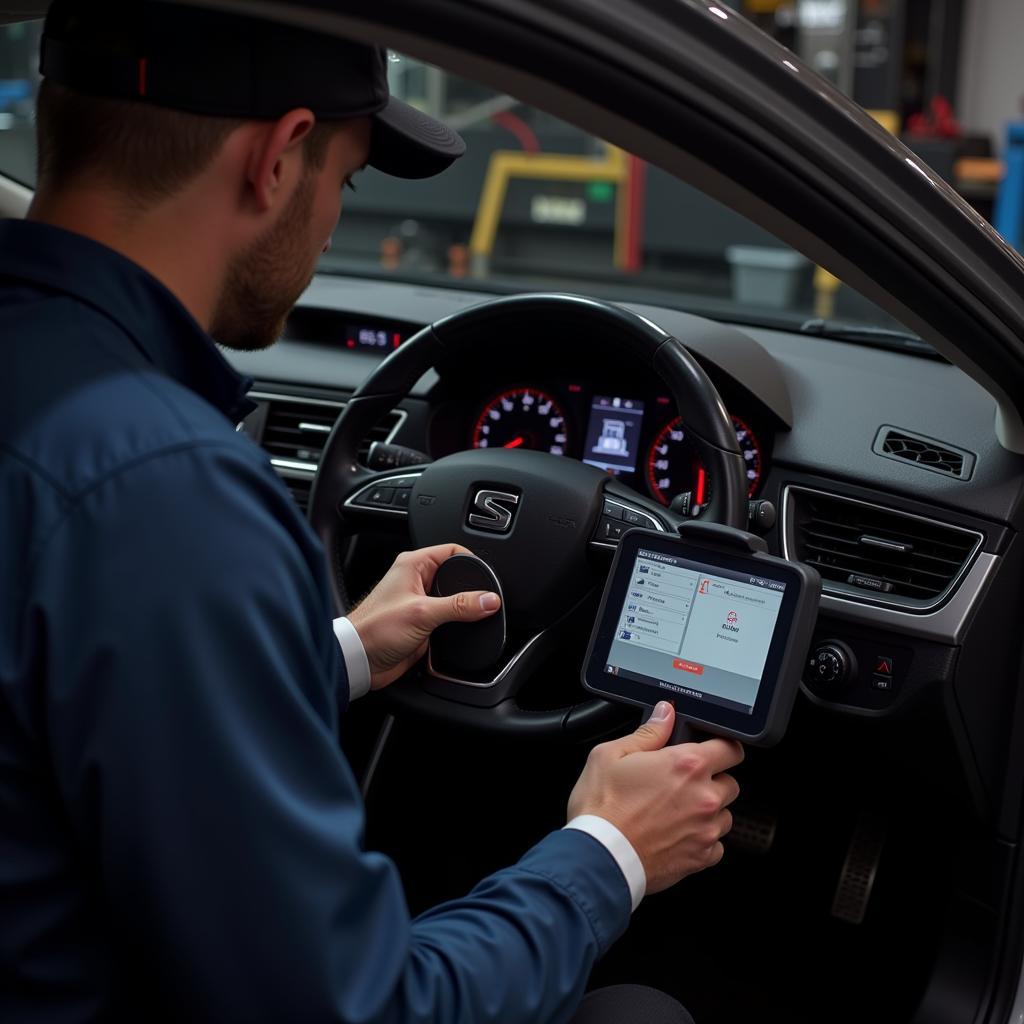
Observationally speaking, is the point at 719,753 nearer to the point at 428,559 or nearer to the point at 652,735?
the point at 652,735

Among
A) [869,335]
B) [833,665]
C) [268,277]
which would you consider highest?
[268,277]

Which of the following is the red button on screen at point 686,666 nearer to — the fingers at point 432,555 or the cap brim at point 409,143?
the fingers at point 432,555

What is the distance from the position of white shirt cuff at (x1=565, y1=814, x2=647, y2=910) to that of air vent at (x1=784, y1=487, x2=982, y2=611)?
0.68m

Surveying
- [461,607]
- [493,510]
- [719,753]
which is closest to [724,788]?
[719,753]

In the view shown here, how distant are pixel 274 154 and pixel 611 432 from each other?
3.35 ft

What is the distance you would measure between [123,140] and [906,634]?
42.2 inches

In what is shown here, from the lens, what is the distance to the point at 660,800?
1.05 meters

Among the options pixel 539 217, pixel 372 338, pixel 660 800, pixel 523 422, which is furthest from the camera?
pixel 539 217

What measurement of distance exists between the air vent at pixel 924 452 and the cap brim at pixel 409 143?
740 millimetres

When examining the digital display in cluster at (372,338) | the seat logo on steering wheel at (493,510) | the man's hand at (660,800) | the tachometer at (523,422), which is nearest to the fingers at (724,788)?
the man's hand at (660,800)

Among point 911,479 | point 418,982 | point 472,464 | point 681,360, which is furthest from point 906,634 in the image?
point 418,982

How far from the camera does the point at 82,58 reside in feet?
2.83

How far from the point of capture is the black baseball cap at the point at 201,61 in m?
0.84

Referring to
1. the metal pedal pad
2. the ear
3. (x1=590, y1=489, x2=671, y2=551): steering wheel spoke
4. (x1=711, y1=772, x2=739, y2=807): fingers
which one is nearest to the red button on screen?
(x1=711, y1=772, x2=739, y2=807): fingers
